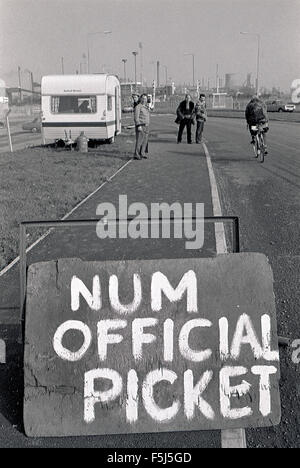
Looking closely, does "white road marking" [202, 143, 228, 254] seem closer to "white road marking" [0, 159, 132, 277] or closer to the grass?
"white road marking" [0, 159, 132, 277]

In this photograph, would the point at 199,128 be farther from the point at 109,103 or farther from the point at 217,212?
the point at 217,212

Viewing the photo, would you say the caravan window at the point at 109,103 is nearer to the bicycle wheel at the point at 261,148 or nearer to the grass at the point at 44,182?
the grass at the point at 44,182

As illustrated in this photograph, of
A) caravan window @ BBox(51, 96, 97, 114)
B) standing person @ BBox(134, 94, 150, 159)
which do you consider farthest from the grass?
caravan window @ BBox(51, 96, 97, 114)

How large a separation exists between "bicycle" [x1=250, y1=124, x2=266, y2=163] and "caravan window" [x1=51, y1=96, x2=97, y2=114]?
25.0ft

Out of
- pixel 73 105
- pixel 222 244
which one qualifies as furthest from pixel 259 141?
pixel 222 244

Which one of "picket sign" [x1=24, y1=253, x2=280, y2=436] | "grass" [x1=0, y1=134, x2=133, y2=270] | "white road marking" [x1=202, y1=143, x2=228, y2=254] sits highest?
"picket sign" [x1=24, y1=253, x2=280, y2=436]

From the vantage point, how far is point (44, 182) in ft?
41.4

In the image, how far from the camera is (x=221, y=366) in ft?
10.9

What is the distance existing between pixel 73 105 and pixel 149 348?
757 inches

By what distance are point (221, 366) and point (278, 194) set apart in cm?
766

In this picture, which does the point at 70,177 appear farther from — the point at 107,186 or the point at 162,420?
the point at 162,420

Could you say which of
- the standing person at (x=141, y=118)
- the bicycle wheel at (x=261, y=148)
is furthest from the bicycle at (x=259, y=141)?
the standing person at (x=141, y=118)

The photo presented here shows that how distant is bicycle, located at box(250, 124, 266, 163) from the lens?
50.3ft

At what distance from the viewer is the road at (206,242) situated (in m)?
3.25
